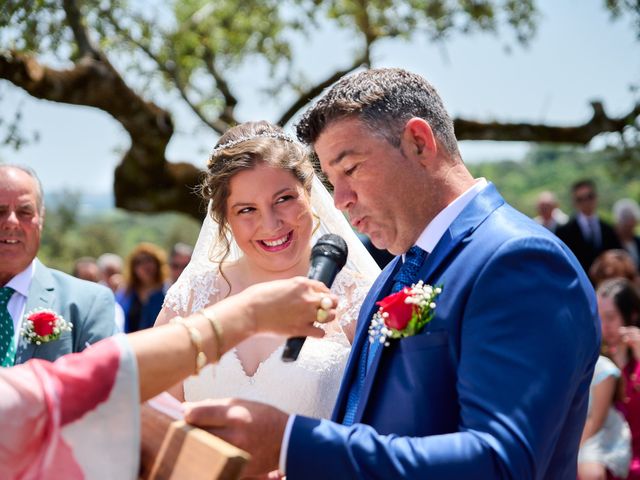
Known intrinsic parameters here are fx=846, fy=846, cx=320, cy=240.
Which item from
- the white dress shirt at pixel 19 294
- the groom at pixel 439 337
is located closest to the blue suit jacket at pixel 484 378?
the groom at pixel 439 337

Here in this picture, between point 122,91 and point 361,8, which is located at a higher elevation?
point 361,8

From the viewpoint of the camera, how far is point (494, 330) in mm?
2242

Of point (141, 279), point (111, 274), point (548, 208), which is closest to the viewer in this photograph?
point (141, 279)

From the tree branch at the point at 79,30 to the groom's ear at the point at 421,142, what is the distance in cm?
637

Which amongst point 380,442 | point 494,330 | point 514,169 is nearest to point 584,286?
point 494,330

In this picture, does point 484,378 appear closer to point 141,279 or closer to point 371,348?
point 371,348

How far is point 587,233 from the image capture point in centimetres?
1098

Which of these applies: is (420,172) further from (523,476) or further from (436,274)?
(523,476)

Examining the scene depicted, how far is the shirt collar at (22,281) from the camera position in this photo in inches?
196

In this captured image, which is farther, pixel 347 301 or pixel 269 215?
pixel 347 301

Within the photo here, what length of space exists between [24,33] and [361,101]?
5461mm

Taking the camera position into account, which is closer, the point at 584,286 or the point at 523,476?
the point at 523,476

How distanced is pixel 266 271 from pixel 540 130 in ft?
26.8

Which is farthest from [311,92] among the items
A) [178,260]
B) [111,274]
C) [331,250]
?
[331,250]
